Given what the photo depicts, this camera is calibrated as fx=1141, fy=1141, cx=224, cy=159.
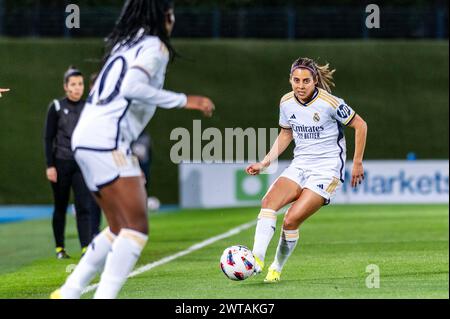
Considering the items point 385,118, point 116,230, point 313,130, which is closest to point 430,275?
point 313,130

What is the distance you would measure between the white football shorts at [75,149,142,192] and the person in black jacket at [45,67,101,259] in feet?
20.0

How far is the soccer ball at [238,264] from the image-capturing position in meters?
10.2

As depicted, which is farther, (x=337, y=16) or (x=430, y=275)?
(x=337, y=16)

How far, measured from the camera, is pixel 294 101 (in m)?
10.8

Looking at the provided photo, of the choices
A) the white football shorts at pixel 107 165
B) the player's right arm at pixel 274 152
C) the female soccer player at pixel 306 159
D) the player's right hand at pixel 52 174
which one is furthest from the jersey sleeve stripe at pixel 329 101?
the player's right hand at pixel 52 174

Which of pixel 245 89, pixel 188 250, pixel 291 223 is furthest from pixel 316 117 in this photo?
pixel 245 89

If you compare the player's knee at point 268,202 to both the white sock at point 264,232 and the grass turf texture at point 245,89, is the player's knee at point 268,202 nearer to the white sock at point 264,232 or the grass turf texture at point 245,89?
the white sock at point 264,232

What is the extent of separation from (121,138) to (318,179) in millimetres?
3440

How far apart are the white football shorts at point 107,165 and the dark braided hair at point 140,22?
76 cm

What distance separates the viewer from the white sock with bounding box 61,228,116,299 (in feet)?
25.3

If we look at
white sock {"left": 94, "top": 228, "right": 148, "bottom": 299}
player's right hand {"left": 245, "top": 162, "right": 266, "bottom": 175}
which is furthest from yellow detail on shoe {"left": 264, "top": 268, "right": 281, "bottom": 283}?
white sock {"left": 94, "top": 228, "right": 148, "bottom": 299}

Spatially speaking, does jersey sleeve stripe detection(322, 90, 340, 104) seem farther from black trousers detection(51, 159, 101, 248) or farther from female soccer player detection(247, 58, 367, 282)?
black trousers detection(51, 159, 101, 248)
